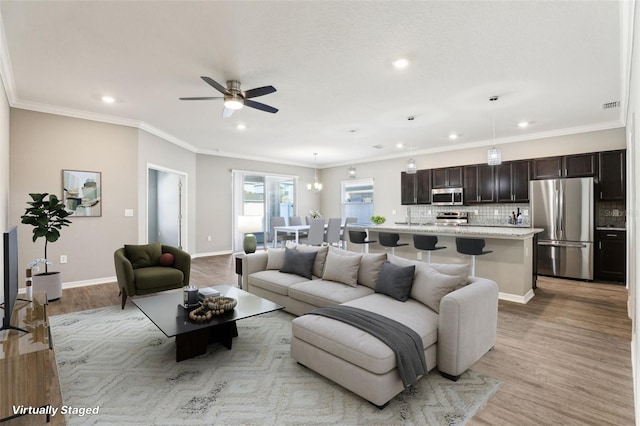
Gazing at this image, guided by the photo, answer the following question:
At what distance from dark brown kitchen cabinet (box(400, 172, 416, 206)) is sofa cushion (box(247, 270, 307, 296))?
498 centimetres

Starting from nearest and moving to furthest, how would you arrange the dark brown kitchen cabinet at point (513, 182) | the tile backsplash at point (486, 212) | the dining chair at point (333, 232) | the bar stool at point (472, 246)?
the bar stool at point (472, 246)
the dark brown kitchen cabinet at point (513, 182)
the tile backsplash at point (486, 212)
the dining chair at point (333, 232)

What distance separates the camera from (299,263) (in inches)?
154

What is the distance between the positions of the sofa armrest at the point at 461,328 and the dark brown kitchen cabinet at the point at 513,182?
465 cm

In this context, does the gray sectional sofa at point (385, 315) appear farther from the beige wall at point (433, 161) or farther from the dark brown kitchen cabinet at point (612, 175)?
the beige wall at point (433, 161)

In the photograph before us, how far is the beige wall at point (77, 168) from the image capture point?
454cm

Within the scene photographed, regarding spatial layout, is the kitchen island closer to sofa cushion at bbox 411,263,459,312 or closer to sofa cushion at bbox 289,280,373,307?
sofa cushion at bbox 411,263,459,312

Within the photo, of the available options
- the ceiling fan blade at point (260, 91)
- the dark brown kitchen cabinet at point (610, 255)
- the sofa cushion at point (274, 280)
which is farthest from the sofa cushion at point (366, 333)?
the dark brown kitchen cabinet at point (610, 255)

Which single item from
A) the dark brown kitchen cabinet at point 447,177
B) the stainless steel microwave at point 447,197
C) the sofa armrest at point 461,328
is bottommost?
the sofa armrest at point 461,328

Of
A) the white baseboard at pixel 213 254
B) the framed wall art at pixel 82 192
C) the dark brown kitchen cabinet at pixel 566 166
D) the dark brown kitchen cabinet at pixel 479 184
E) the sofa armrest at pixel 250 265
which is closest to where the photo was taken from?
the sofa armrest at pixel 250 265

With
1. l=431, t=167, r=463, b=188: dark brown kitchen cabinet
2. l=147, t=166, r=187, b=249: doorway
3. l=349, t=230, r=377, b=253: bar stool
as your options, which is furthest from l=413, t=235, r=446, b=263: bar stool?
l=147, t=166, r=187, b=249: doorway

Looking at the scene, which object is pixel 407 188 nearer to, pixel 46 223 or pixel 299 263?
pixel 299 263

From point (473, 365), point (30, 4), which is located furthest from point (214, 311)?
point (30, 4)

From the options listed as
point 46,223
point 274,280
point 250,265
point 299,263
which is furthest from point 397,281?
point 46,223

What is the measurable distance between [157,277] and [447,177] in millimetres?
6274
